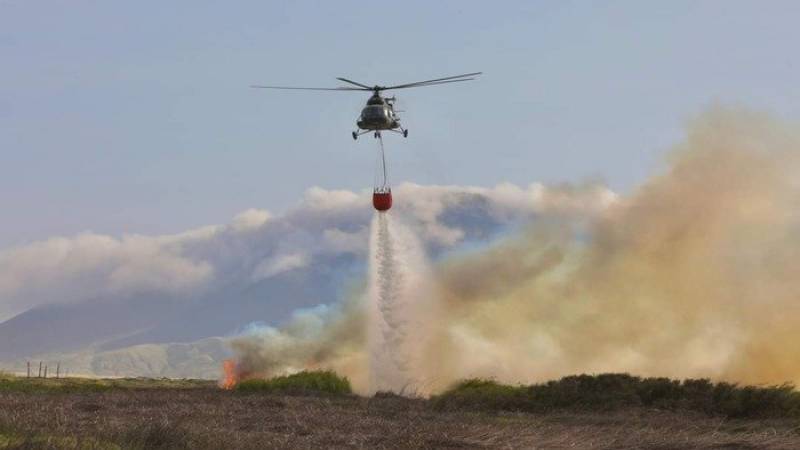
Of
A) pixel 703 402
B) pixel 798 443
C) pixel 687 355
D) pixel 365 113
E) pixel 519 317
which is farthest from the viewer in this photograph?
pixel 519 317

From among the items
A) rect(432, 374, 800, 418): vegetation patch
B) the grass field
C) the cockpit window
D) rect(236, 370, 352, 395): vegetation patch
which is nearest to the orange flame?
rect(236, 370, 352, 395): vegetation patch

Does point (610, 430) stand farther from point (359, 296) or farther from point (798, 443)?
point (359, 296)

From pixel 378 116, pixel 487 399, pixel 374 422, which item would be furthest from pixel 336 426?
pixel 378 116

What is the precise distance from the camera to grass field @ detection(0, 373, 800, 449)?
38.1m

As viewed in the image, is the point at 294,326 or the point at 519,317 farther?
the point at 294,326

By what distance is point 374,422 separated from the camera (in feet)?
172

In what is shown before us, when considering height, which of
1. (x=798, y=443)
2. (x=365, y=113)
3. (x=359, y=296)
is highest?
(x=365, y=113)

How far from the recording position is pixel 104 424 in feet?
140

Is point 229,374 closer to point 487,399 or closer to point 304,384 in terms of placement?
point 304,384

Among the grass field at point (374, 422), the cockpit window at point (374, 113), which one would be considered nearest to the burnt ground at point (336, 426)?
the grass field at point (374, 422)

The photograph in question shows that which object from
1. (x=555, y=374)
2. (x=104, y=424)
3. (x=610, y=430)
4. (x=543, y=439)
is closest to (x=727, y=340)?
(x=555, y=374)

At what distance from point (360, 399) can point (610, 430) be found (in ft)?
83.7

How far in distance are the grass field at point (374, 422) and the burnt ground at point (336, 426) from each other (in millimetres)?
55

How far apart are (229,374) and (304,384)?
1663 cm
